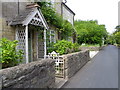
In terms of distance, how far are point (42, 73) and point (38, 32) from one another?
560cm

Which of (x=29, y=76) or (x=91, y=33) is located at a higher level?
(x=91, y=33)

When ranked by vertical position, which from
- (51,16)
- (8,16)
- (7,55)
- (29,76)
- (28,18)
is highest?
(51,16)

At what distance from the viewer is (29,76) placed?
287 centimetres

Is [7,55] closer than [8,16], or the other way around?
[7,55]

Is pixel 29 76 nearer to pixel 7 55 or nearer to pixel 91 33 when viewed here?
pixel 7 55

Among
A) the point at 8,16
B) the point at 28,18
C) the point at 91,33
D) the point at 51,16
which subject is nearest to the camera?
the point at 28,18

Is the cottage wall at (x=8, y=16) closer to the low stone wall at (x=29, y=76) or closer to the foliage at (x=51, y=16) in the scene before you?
the foliage at (x=51, y=16)

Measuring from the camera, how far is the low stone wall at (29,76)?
88.7 inches

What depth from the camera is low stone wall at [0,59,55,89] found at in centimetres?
225

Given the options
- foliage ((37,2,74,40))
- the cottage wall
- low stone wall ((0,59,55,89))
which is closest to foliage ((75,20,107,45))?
foliage ((37,2,74,40))

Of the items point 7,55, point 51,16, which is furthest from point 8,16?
point 51,16

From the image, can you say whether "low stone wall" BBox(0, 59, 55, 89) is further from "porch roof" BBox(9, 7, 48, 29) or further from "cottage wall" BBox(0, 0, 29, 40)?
"cottage wall" BBox(0, 0, 29, 40)

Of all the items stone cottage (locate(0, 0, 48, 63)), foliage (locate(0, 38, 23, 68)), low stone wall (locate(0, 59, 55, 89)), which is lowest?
low stone wall (locate(0, 59, 55, 89))

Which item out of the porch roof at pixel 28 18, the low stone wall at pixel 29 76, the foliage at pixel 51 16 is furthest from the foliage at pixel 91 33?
the low stone wall at pixel 29 76
